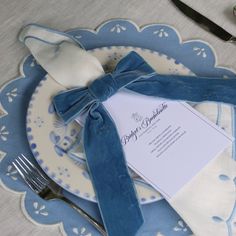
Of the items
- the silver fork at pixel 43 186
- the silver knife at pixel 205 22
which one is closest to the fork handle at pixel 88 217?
the silver fork at pixel 43 186

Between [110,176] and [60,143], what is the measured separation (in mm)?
89

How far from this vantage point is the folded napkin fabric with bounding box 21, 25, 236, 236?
1.66 ft

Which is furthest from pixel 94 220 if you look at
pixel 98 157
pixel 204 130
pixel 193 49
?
pixel 193 49

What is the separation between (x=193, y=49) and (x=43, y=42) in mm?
246

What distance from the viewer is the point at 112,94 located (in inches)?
22.3

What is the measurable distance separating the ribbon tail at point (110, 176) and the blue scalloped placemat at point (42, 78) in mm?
35

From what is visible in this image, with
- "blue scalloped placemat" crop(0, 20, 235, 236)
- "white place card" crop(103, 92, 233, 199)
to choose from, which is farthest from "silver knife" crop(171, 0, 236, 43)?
"white place card" crop(103, 92, 233, 199)

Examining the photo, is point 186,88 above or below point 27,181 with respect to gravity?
above

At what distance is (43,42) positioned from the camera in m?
0.63

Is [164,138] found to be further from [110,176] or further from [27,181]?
[27,181]

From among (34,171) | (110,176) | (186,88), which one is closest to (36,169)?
(34,171)

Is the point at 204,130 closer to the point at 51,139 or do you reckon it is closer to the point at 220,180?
the point at 220,180

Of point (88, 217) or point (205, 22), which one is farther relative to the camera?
point (205, 22)

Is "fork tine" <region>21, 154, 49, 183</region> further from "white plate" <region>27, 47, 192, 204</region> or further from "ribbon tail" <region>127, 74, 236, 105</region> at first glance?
"ribbon tail" <region>127, 74, 236, 105</region>
